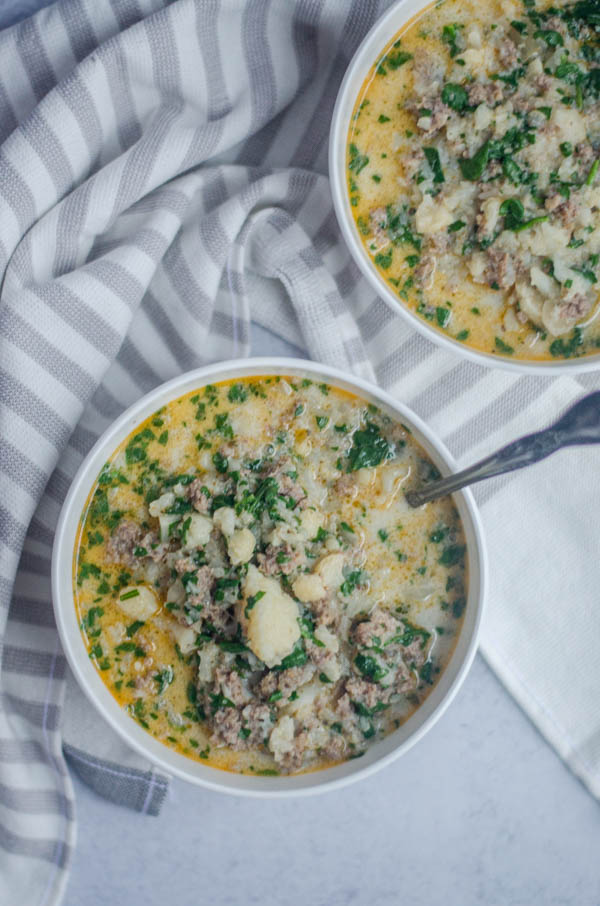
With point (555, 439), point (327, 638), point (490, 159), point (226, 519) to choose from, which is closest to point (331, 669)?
point (327, 638)

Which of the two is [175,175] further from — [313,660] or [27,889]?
[27,889]

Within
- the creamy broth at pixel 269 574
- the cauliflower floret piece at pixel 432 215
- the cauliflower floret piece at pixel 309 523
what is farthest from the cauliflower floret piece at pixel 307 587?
the cauliflower floret piece at pixel 432 215

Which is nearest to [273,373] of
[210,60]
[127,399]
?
[127,399]

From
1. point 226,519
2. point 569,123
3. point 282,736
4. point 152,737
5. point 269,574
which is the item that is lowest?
point 152,737

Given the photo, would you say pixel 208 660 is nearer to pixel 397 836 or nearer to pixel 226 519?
pixel 226 519

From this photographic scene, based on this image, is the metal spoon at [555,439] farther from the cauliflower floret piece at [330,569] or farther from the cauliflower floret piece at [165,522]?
the cauliflower floret piece at [165,522]

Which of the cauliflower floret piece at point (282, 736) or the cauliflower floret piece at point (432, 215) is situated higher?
the cauliflower floret piece at point (432, 215)

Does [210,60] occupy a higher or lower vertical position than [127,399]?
higher
